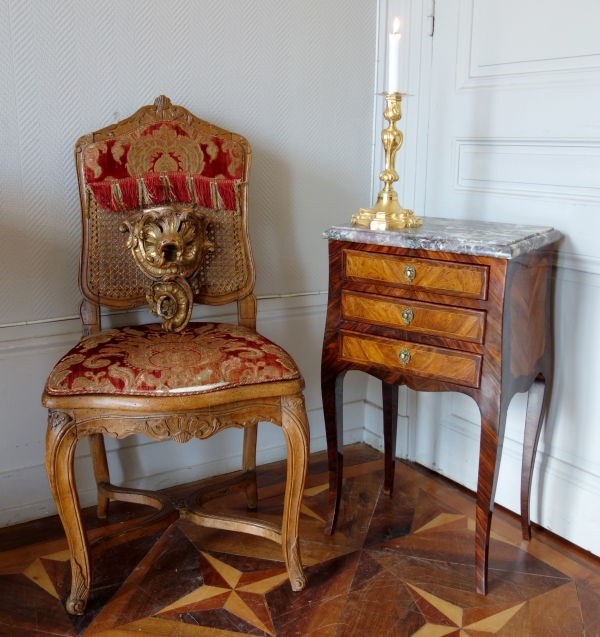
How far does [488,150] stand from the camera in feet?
6.83

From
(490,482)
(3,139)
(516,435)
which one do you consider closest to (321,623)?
(490,482)

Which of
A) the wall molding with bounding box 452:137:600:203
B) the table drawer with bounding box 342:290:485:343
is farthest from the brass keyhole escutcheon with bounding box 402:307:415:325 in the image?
the wall molding with bounding box 452:137:600:203

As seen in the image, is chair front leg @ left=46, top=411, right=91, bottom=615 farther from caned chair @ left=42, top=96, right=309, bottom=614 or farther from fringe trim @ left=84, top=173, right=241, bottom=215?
fringe trim @ left=84, top=173, right=241, bottom=215

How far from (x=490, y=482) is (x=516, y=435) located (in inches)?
19.0

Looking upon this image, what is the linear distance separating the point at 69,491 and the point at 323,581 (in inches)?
26.7

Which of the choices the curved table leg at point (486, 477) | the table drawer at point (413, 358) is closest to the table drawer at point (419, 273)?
the table drawer at point (413, 358)

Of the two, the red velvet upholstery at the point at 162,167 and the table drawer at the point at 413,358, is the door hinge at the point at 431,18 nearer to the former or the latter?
the red velvet upholstery at the point at 162,167

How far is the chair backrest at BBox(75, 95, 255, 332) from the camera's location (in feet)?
6.05

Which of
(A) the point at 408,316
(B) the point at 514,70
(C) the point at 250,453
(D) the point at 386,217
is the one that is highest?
(B) the point at 514,70

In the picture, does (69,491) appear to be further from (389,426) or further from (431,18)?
(431,18)

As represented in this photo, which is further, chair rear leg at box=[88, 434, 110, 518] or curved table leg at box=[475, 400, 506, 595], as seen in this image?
chair rear leg at box=[88, 434, 110, 518]

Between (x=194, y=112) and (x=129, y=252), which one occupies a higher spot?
(x=194, y=112)

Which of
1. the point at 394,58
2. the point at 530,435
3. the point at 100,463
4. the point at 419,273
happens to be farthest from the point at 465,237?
the point at 100,463

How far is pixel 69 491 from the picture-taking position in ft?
5.13
